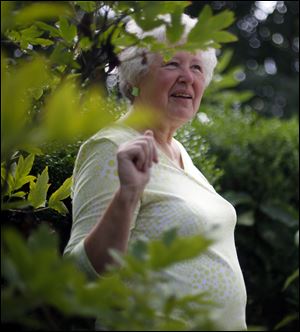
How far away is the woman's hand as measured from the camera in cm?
183

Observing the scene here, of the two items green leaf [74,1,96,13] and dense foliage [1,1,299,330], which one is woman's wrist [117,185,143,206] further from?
green leaf [74,1,96,13]

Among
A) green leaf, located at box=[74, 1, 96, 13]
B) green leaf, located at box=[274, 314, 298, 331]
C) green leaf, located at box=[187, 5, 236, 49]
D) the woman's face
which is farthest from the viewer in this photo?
green leaf, located at box=[274, 314, 298, 331]

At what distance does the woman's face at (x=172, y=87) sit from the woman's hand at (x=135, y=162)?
703 mm

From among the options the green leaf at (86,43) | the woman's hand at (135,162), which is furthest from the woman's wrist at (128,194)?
the green leaf at (86,43)

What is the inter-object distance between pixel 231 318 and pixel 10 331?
76 cm

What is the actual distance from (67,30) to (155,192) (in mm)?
632

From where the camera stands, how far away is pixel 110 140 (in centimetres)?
231

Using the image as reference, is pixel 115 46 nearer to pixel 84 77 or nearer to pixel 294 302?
pixel 84 77

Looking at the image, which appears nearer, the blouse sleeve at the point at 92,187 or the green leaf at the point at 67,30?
the green leaf at the point at 67,30

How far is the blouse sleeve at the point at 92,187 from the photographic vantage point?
7.14ft

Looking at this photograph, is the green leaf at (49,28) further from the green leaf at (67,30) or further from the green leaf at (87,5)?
the green leaf at (87,5)

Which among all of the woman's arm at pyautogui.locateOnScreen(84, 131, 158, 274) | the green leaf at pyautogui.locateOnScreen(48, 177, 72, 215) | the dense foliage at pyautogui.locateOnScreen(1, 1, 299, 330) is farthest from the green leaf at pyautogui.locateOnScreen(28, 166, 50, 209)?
the woman's arm at pyautogui.locateOnScreen(84, 131, 158, 274)

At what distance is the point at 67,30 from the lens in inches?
72.7

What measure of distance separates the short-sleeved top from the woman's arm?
0.13m
